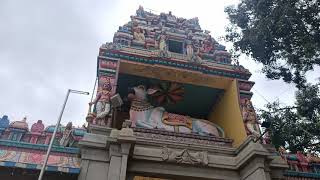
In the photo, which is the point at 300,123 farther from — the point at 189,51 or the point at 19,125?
the point at 19,125

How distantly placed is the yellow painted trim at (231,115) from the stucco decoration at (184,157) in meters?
2.07

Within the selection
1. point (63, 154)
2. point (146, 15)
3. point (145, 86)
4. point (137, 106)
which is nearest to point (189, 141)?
point (137, 106)

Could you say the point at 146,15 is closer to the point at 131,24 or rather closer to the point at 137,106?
the point at 131,24

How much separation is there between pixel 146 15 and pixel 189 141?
331 inches

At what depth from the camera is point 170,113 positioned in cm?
1390

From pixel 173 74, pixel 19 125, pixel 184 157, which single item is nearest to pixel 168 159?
pixel 184 157

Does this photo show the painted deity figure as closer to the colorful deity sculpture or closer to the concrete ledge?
the colorful deity sculpture

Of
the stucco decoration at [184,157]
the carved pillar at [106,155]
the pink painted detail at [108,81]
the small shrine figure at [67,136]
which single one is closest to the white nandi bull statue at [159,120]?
the pink painted detail at [108,81]

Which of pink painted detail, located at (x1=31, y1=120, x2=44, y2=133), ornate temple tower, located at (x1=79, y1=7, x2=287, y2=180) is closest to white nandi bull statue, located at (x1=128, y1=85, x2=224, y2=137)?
ornate temple tower, located at (x1=79, y1=7, x2=287, y2=180)

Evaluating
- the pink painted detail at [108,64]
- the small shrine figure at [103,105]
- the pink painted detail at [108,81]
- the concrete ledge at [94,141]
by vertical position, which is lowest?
the concrete ledge at [94,141]

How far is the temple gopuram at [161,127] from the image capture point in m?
10.3

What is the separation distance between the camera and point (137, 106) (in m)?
13.3

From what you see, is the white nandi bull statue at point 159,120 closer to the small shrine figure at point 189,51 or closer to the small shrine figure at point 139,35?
the small shrine figure at point 189,51

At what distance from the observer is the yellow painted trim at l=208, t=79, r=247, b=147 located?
12906 mm
